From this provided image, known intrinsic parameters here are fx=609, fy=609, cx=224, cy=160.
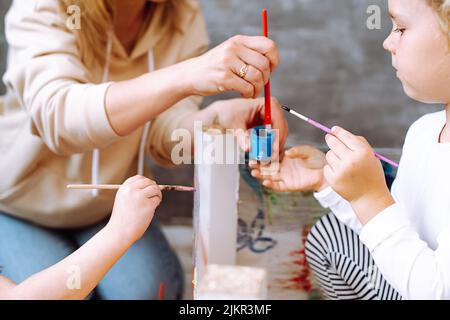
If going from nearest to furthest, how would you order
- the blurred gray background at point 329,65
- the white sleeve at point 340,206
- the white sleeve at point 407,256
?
the white sleeve at point 407,256 < the white sleeve at point 340,206 < the blurred gray background at point 329,65

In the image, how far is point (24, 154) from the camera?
3.53 ft

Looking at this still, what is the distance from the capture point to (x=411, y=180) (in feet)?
Result: 2.87

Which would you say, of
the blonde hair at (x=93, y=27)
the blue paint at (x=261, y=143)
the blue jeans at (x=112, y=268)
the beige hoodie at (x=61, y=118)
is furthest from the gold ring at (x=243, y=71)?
the blue jeans at (x=112, y=268)

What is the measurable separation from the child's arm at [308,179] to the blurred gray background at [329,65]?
521mm

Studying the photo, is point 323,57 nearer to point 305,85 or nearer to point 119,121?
point 305,85

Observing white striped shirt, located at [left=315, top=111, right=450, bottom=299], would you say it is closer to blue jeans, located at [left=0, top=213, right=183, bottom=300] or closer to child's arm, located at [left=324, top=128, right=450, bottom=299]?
child's arm, located at [left=324, top=128, right=450, bottom=299]

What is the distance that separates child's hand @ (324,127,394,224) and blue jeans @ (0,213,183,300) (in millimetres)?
547

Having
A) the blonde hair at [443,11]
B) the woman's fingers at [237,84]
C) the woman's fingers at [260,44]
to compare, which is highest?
the blonde hair at [443,11]

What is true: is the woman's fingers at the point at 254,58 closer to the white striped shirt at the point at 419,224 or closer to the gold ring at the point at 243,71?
the gold ring at the point at 243,71

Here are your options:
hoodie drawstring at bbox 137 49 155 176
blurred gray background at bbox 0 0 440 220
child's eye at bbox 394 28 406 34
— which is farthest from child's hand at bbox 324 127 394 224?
blurred gray background at bbox 0 0 440 220

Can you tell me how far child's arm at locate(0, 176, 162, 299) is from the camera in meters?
0.74

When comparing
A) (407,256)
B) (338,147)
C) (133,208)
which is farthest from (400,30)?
(133,208)

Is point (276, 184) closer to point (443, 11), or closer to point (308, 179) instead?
point (308, 179)

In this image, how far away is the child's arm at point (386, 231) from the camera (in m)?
0.72
